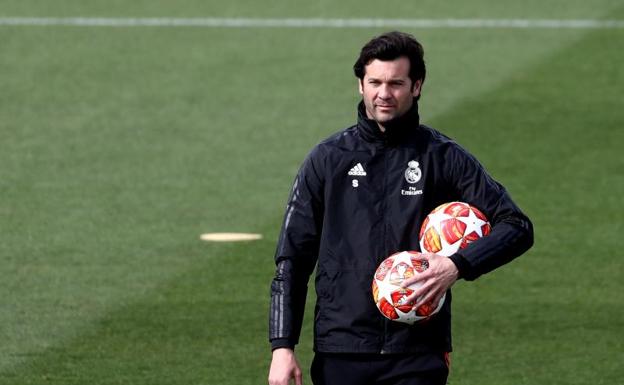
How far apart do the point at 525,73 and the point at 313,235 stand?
48.4 feet

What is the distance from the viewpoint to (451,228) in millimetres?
6684

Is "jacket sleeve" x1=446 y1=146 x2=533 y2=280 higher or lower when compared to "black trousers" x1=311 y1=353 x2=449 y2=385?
higher

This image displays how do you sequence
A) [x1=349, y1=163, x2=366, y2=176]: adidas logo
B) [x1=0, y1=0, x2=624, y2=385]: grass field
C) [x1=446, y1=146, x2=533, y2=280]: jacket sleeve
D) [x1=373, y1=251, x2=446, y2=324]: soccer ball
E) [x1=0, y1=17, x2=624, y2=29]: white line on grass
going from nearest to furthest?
[x1=373, y1=251, x2=446, y2=324]: soccer ball, [x1=446, y1=146, x2=533, y2=280]: jacket sleeve, [x1=349, y1=163, x2=366, y2=176]: adidas logo, [x1=0, y1=0, x2=624, y2=385]: grass field, [x1=0, y1=17, x2=624, y2=29]: white line on grass

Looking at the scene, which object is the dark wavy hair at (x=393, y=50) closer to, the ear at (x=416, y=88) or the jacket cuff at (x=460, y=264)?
the ear at (x=416, y=88)

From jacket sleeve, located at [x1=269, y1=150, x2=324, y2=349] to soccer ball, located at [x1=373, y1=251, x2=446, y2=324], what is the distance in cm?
34

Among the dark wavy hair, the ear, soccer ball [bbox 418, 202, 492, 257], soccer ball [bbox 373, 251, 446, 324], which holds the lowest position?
soccer ball [bbox 373, 251, 446, 324]

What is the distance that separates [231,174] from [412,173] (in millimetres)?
9810

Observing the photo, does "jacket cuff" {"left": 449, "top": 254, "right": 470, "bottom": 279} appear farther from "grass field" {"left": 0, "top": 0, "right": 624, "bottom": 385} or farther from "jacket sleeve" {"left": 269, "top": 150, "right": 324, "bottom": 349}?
"grass field" {"left": 0, "top": 0, "right": 624, "bottom": 385}

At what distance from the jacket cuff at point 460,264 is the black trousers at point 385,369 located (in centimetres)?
41

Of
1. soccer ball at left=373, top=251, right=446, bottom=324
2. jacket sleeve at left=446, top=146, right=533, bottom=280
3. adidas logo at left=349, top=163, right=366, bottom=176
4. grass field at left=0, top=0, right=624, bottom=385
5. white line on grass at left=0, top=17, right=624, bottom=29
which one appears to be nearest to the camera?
soccer ball at left=373, top=251, right=446, bottom=324

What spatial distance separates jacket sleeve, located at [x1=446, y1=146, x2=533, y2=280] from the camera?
667 centimetres

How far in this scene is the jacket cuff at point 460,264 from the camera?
6555 millimetres

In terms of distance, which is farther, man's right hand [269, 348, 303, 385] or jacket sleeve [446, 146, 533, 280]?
jacket sleeve [446, 146, 533, 280]

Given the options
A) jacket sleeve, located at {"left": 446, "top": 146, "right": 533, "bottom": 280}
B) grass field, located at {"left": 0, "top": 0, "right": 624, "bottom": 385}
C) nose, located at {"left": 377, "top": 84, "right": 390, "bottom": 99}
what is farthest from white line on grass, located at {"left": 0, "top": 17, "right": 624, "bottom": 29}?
nose, located at {"left": 377, "top": 84, "right": 390, "bottom": 99}
